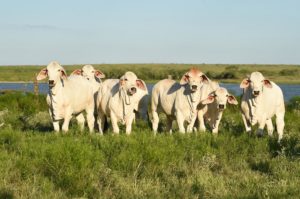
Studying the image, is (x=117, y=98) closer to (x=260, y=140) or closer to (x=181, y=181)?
(x=260, y=140)

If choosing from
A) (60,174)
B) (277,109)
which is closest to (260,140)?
(277,109)

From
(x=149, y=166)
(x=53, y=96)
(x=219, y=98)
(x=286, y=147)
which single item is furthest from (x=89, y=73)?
(x=149, y=166)

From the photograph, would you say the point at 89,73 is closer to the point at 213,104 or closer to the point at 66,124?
the point at 66,124

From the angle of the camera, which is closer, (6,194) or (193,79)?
(6,194)

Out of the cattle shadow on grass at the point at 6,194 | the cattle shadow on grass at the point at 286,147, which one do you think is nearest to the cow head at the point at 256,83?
the cattle shadow on grass at the point at 286,147

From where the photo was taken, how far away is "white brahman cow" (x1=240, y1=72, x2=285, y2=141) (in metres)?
13.8

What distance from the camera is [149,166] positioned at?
9.72 m

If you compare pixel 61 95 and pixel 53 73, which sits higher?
pixel 53 73

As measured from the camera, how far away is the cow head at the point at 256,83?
538 inches

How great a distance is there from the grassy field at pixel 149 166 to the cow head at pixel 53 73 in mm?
1505

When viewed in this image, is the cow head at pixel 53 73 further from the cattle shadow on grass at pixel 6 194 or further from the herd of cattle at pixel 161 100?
the cattle shadow on grass at pixel 6 194

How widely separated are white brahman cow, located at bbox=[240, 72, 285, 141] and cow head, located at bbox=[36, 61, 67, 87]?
14.5ft

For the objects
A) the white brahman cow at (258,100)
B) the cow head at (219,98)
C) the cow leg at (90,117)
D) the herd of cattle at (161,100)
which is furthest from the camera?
the cow leg at (90,117)

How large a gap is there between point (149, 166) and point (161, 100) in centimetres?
526
